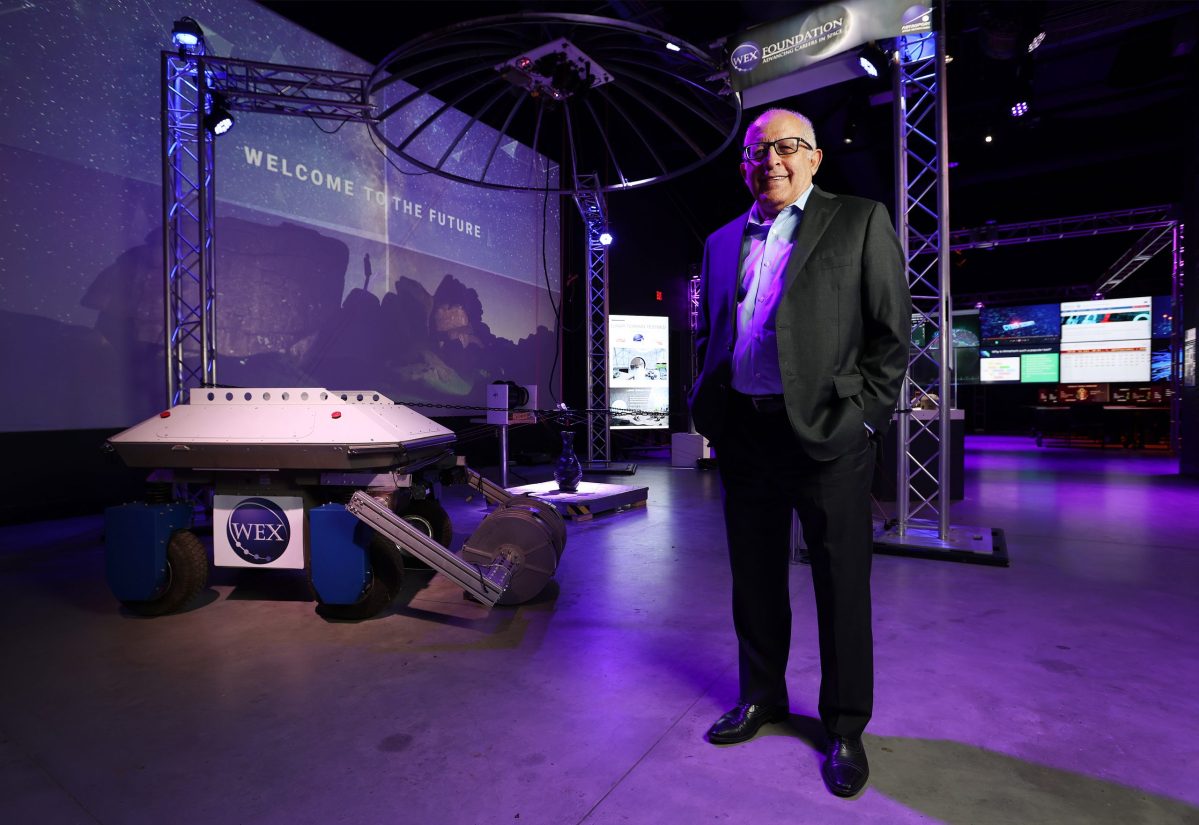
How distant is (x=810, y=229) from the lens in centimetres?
169

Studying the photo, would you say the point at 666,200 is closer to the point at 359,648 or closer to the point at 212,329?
the point at 212,329

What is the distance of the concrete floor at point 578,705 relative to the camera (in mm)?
1595

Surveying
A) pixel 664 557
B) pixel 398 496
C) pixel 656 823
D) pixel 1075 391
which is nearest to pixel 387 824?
pixel 656 823

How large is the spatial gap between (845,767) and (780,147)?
5.42 feet

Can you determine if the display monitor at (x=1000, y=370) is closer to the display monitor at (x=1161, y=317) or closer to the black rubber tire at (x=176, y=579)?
the display monitor at (x=1161, y=317)

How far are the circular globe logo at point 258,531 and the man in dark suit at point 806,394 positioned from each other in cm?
221

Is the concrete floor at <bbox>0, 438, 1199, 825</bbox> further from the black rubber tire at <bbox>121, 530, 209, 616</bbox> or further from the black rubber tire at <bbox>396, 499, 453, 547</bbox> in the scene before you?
the black rubber tire at <bbox>396, 499, 453, 547</bbox>

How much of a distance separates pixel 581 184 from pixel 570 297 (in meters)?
1.97

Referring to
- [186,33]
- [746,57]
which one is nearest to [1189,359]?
[746,57]

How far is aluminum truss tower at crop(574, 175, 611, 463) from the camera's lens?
9.79m

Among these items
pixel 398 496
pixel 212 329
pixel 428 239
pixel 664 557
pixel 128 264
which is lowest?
pixel 664 557

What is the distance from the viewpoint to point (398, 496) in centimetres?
320

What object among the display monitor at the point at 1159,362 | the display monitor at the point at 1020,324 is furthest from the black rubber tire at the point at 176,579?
the display monitor at the point at 1159,362

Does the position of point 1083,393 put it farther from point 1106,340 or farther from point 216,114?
point 216,114
